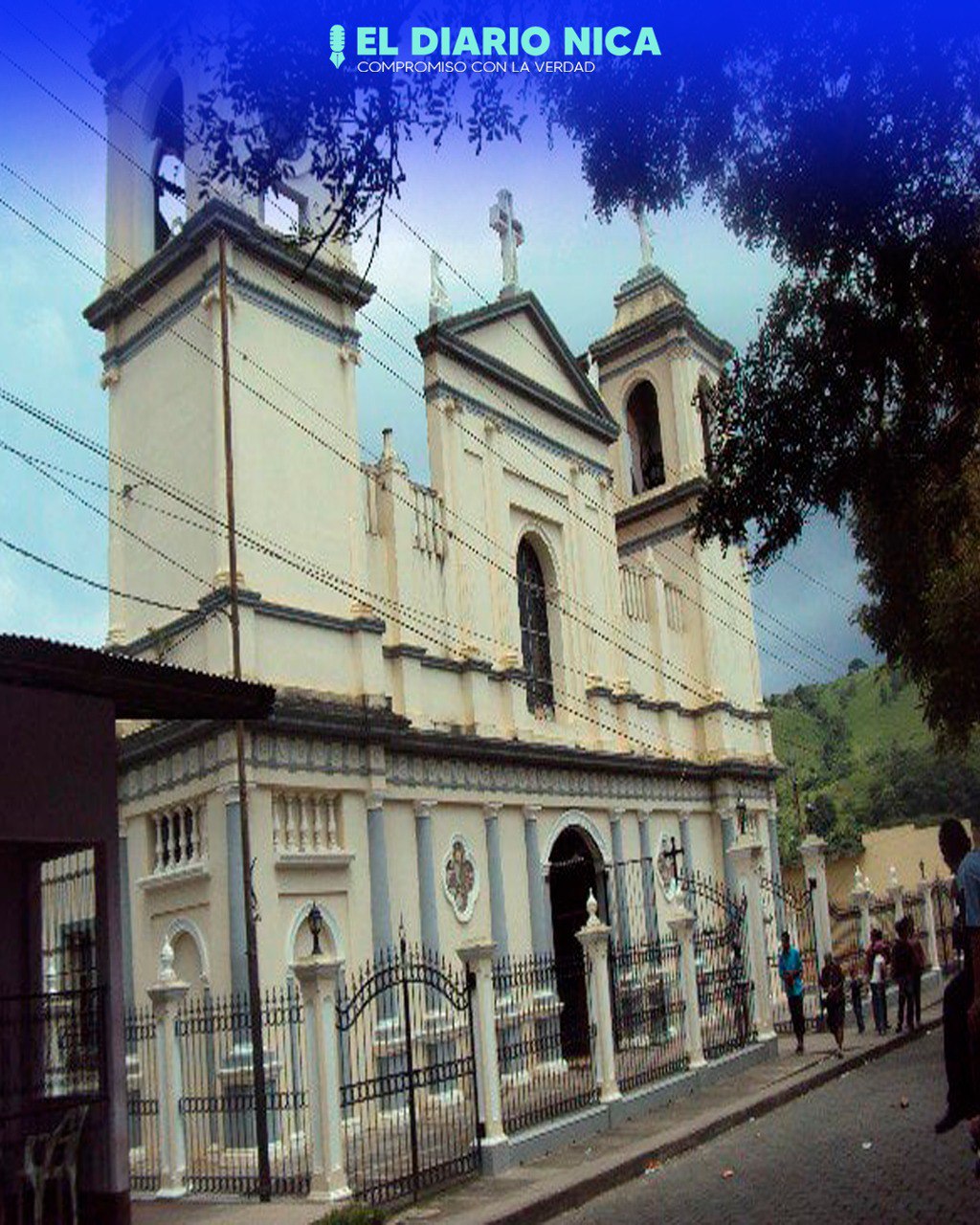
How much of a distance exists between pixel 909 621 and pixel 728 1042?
18.9 feet

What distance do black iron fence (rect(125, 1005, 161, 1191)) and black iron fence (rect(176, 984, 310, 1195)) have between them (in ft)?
1.05

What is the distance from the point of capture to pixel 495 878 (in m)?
18.3

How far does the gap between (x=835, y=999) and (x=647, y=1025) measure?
3471 millimetres

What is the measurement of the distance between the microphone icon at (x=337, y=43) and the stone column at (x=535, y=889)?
554 inches

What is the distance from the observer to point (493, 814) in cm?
1853

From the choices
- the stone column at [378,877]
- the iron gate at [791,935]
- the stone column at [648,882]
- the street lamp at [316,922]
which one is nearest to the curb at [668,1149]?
the iron gate at [791,935]

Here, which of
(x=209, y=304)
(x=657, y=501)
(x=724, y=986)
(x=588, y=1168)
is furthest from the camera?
(x=657, y=501)

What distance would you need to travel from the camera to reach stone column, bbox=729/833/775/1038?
17109 mm

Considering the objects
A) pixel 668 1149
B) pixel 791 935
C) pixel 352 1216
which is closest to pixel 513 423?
pixel 791 935

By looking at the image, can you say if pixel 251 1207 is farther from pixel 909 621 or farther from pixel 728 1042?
pixel 909 621

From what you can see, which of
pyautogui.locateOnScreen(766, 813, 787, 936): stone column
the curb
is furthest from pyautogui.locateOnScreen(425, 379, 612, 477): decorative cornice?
the curb

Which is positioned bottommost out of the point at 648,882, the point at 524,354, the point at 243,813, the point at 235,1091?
the point at 235,1091

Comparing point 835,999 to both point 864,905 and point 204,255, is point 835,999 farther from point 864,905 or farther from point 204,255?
point 204,255

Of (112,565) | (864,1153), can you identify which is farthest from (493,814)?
(864,1153)
